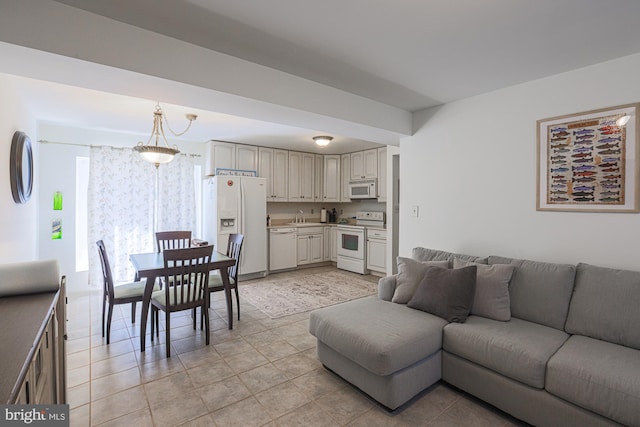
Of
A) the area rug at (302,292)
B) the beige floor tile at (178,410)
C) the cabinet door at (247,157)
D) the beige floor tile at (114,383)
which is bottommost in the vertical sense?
the beige floor tile at (178,410)

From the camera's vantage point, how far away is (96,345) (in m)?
2.76

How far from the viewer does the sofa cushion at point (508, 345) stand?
172 cm

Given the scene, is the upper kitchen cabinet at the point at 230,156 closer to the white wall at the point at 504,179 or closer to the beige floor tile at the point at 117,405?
the white wall at the point at 504,179

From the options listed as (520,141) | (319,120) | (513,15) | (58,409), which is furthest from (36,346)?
(520,141)

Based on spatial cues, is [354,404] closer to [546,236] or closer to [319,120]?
[546,236]

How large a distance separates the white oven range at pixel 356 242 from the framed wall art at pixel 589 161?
294cm

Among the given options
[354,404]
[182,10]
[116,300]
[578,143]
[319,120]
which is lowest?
[354,404]

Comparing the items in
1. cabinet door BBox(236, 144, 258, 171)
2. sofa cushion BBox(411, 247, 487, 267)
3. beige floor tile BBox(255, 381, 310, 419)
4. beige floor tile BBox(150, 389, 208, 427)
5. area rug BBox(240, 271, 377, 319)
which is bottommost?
beige floor tile BBox(255, 381, 310, 419)

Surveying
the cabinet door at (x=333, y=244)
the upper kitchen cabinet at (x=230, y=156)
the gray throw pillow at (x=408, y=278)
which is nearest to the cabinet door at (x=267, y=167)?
the upper kitchen cabinet at (x=230, y=156)

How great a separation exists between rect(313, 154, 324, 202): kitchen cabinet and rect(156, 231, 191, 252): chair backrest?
302cm

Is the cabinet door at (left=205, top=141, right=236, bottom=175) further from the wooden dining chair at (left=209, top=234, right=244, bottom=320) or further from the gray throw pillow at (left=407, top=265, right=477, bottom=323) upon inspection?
the gray throw pillow at (left=407, top=265, right=477, bottom=323)

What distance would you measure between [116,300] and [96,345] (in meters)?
0.46

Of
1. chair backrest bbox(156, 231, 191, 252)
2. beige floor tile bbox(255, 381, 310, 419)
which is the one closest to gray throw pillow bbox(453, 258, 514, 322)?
beige floor tile bbox(255, 381, 310, 419)

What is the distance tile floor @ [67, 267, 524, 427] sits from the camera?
1.84m
